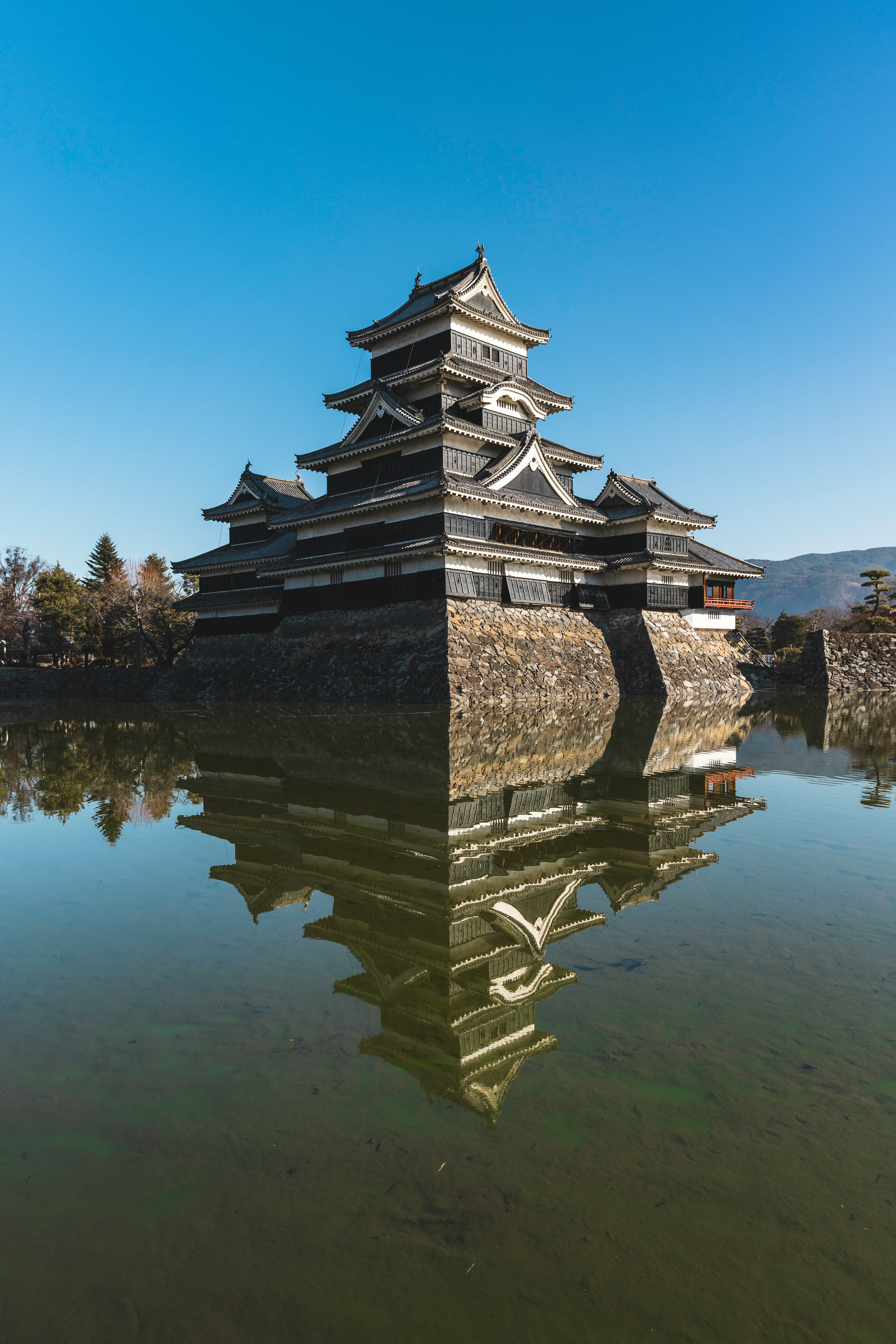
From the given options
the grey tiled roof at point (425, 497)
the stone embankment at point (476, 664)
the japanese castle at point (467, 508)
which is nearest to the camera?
the stone embankment at point (476, 664)

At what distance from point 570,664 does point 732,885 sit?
826 inches

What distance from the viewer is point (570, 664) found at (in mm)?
26797

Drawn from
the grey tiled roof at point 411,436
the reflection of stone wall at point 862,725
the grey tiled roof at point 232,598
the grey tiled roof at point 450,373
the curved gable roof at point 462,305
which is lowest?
the reflection of stone wall at point 862,725

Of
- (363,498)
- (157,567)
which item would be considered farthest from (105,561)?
(363,498)

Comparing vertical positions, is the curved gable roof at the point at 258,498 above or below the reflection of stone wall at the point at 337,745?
above

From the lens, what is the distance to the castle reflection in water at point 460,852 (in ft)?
12.5

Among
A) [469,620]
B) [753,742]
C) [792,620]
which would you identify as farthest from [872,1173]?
[792,620]

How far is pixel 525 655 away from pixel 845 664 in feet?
68.7

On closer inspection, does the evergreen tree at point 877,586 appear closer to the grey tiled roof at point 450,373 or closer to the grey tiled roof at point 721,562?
the grey tiled roof at point 721,562

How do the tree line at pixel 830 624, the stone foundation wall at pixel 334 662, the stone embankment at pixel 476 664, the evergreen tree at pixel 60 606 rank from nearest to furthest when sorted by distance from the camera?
1. the stone foundation wall at pixel 334 662
2. the stone embankment at pixel 476 664
3. the tree line at pixel 830 624
4. the evergreen tree at pixel 60 606

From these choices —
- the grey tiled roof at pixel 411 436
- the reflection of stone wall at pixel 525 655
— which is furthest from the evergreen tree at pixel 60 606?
the reflection of stone wall at pixel 525 655

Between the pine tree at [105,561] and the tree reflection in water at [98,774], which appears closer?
the tree reflection in water at [98,774]

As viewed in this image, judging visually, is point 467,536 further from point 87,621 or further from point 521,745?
point 87,621

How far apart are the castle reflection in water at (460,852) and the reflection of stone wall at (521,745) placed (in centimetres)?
8
